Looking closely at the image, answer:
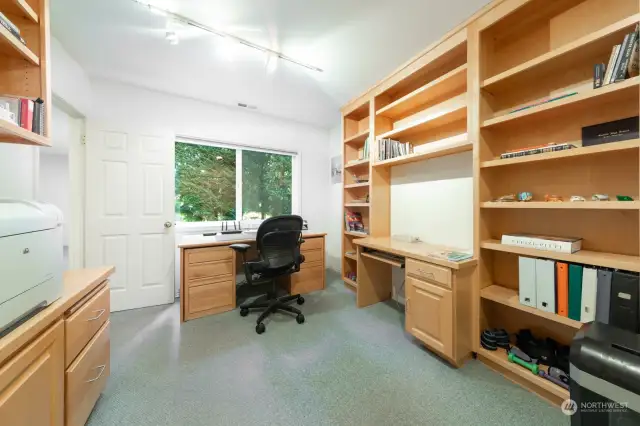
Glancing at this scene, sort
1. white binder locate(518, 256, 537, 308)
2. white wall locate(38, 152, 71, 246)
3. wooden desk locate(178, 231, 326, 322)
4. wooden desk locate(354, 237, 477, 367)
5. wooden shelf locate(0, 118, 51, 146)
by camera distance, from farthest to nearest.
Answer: white wall locate(38, 152, 71, 246)
wooden desk locate(178, 231, 326, 322)
wooden desk locate(354, 237, 477, 367)
white binder locate(518, 256, 537, 308)
wooden shelf locate(0, 118, 51, 146)

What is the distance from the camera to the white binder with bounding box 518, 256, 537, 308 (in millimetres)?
1413

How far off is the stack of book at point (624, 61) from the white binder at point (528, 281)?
3.40 ft

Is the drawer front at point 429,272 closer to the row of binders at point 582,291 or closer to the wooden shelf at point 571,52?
the row of binders at point 582,291

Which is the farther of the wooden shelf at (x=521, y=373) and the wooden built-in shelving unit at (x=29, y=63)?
the wooden shelf at (x=521, y=373)

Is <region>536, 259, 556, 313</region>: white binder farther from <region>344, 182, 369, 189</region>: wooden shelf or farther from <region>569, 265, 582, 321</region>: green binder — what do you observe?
<region>344, 182, 369, 189</region>: wooden shelf

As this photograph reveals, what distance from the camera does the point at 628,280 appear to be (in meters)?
1.07

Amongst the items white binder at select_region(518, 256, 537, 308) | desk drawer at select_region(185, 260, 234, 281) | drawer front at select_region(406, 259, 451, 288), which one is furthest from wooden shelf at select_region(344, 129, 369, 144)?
desk drawer at select_region(185, 260, 234, 281)

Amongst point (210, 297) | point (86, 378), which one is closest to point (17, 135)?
point (86, 378)

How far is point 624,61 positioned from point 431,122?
43.7 inches

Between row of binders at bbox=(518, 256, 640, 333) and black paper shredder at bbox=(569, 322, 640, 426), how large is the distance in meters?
0.38

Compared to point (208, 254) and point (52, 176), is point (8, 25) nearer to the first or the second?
point (208, 254)

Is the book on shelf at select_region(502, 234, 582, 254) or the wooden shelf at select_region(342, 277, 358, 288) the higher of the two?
the book on shelf at select_region(502, 234, 582, 254)

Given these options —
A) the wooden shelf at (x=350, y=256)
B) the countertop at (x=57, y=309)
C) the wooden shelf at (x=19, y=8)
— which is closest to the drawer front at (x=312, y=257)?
the wooden shelf at (x=350, y=256)

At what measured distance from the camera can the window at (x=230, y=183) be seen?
3.04 m
